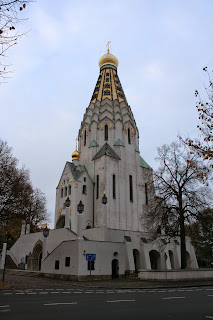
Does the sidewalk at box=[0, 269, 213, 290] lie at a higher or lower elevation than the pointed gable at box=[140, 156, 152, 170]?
lower

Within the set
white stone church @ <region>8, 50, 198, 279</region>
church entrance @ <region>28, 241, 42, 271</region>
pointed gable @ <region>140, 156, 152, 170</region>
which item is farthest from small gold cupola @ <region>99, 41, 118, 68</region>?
church entrance @ <region>28, 241, 42, 271</region>

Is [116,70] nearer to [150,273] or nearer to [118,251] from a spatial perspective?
[118,251]

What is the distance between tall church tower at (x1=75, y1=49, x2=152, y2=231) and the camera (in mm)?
34875

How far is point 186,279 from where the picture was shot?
72.2 ft

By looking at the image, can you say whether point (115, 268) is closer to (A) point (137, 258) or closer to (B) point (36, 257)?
(A) point (137, 258)

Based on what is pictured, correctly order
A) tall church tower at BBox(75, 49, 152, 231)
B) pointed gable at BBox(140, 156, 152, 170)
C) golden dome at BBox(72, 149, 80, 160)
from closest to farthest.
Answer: tall church tower at BBox(75, 49, 152, 231), golden dome at BBox(72, 149, 80, 160), pointed gable at BBox(140, 156, 152, 170)

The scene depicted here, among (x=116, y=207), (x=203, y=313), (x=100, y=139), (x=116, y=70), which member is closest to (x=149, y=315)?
(x=203, y=313)

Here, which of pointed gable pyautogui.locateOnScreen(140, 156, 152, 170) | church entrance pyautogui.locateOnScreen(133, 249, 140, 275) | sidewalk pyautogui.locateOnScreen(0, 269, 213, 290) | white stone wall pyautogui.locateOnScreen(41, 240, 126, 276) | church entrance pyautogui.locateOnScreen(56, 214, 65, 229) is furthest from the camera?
pointed gable pyautogui.locateOnScreen(140, 156, 152, 170)

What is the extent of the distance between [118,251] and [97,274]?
3435 mm

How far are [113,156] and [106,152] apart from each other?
1.20 meters

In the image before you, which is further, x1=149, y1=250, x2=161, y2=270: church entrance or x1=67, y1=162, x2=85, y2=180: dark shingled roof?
x1=67, y1=162, x2=85, y2=180: dark shingled roof

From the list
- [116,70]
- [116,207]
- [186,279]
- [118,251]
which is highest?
[116,70]

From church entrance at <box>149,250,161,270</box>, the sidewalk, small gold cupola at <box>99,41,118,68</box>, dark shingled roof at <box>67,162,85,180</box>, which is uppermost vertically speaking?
small gold cupola at <box>99,41,118,68</box>

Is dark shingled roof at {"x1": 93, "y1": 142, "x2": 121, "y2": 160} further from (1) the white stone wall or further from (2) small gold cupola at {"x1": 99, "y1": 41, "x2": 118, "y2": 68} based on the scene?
(2) small gold cupola at {"x1": 99, "y1": 41, "x2": 118, "y2": 68}
